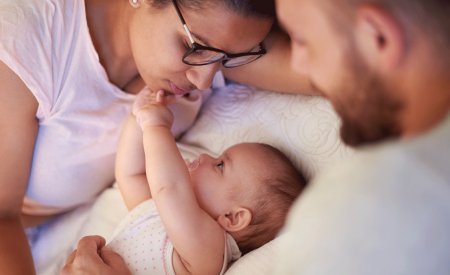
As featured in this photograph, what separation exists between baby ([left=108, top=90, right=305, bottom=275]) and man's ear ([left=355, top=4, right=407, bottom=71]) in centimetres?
62

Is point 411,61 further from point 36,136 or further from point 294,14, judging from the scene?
point 36,136

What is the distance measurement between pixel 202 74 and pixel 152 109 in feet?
0.64

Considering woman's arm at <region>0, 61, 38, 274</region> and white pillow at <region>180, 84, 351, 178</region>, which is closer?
woman's arm at <region>0, 61, 38, 274</region>

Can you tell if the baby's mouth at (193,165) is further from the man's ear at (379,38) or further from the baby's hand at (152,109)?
the man's ear at (379,38)

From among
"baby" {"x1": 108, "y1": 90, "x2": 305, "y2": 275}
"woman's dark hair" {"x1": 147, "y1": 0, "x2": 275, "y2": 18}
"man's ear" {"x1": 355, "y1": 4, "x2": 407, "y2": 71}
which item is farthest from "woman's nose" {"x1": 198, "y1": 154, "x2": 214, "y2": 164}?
"man's ear" {"x1": 355, "y1": 4, "x2": 407, "y2": 71}

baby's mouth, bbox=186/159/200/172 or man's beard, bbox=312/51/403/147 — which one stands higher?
man's beard, bbox=312/51/403/147

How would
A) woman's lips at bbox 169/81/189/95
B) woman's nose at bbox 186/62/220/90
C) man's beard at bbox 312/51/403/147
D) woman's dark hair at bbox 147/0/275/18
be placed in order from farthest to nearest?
woman's lips at bbox 169/81/189/95
woman's nose at bbox 186/62/220/90
woman's dark hair at bbox 147/0/275/18
man's beard at bbox 312/51/403/147

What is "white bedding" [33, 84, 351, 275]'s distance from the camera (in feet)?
4.53

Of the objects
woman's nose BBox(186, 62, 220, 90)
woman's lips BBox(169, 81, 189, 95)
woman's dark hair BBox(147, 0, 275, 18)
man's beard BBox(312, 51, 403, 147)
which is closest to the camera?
man's beard BBox(312, 51, 403, 147)

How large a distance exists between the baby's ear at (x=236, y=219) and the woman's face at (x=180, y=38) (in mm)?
324

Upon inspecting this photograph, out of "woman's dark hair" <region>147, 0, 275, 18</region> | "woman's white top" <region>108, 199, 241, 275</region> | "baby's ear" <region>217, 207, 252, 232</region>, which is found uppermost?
"woman's dark hair" <region>147, 0, 275, 18</region>

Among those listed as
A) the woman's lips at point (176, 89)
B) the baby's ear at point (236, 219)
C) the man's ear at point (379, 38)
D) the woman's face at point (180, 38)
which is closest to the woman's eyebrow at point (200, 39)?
the woman's face at point (180, 38)

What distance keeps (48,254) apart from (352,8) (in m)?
1.23

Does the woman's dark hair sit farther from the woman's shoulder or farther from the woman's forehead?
the woman's shoulder
